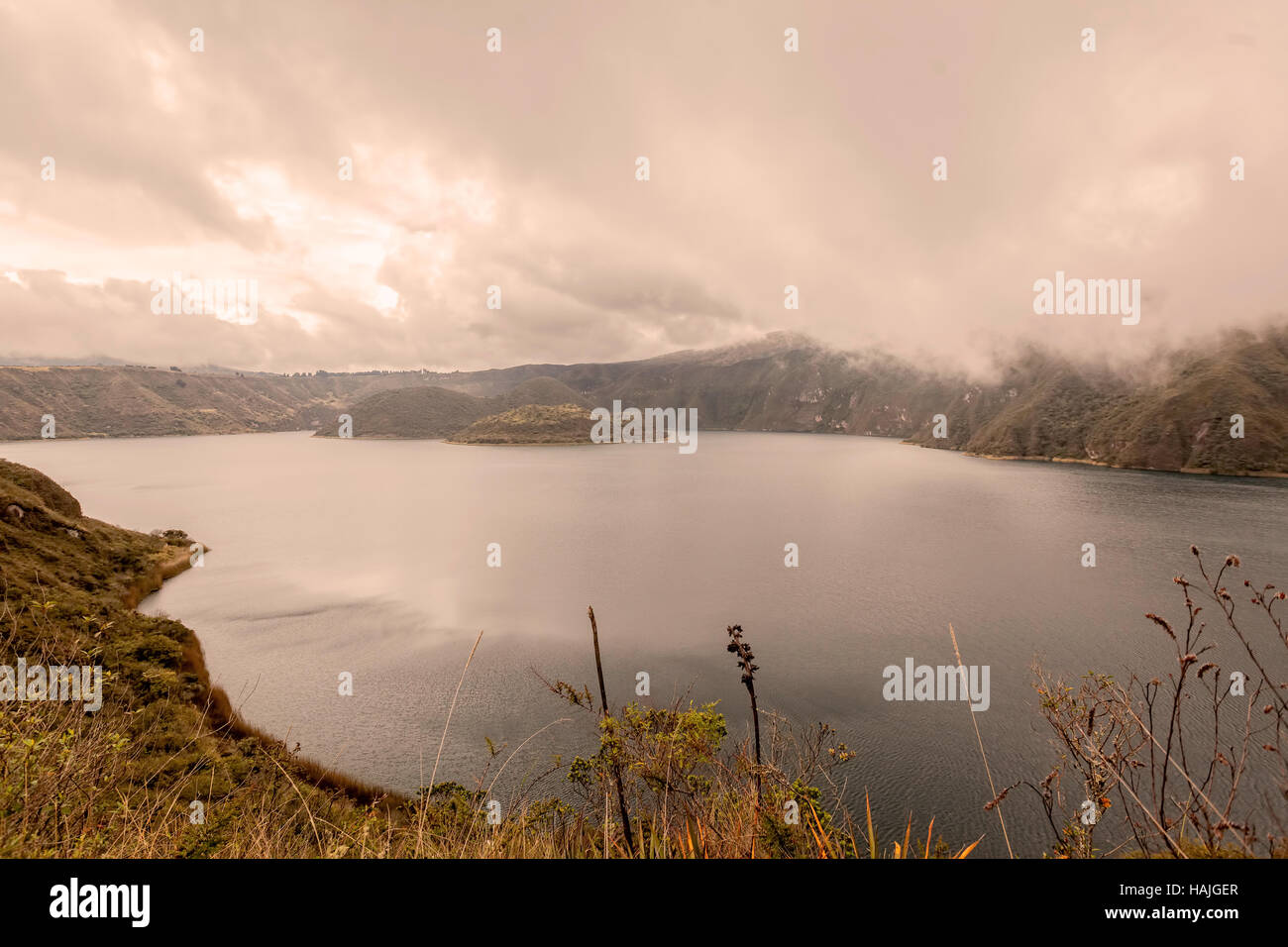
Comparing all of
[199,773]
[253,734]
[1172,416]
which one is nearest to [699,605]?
[253,734]

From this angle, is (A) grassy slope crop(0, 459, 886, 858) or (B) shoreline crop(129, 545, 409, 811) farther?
(B) shoreline crop(129, 545, 409, 811)

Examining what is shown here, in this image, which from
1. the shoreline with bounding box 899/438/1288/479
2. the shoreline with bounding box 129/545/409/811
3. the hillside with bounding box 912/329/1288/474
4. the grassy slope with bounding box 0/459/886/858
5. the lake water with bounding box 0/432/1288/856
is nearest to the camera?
the grassy slope with bounding box 0/459/886/858

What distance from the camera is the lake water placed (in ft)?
70.0

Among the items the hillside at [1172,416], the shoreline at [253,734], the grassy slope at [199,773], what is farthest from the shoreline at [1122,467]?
the shoreline at [253,734]

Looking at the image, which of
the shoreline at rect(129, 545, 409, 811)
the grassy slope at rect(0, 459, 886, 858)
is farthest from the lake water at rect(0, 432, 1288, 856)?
the grassy slope at rect(0, 459, 886, 858)

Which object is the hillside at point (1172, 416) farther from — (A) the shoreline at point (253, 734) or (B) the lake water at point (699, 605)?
(A) the shoreline at point (253, 734)

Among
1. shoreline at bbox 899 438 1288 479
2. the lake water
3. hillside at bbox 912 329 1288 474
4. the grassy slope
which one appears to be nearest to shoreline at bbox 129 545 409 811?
the grassy slope

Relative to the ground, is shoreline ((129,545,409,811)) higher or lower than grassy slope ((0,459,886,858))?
lower

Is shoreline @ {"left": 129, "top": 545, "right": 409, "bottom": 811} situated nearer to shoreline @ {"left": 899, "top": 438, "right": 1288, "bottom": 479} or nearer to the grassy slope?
the grassy slope

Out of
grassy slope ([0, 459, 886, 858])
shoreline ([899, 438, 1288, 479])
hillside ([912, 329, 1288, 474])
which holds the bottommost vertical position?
grassy slope ([0, 459, 886, 858])

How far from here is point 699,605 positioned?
125ft

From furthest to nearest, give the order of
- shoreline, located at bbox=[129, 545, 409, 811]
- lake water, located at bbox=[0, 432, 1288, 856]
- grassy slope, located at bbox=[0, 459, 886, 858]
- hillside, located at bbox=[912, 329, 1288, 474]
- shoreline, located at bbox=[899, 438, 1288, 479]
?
hillside, located at bbox=[912, 329, 1288, 474] < shoreline, located at bbox=[899, 438, 1288, 479] < lake water, located at bbox=[0, 432, 1288, 856] < shoreline, located at bbox=[129, 545, 409, 811] < grassy slope, located at bbox=[0, 459, 886, 858]

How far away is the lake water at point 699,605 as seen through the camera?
2133 centimetres
